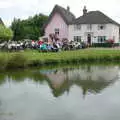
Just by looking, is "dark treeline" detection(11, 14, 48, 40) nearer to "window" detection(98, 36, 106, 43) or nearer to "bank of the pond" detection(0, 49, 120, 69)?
"window" detection(98, 36, 106, 43)

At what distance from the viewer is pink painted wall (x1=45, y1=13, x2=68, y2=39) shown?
57344mm

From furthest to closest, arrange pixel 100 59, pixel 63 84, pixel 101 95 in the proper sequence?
1. pixel 100 59
2. pixel 63 84
3. pixel 101 95

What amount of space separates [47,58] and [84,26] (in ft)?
87.1

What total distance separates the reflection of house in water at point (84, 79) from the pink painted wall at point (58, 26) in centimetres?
2927

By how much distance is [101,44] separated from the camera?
51906 mm

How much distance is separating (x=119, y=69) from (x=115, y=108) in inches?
550

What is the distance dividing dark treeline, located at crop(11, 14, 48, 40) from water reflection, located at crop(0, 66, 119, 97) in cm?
3579

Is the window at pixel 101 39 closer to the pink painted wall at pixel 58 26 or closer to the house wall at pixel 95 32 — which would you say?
the house wall at pixel 95 32

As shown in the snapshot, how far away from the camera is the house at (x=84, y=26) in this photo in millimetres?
54625

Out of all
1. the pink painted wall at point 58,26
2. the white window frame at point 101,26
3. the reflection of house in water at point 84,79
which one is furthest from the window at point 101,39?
the reflection of house in water at point 84,79

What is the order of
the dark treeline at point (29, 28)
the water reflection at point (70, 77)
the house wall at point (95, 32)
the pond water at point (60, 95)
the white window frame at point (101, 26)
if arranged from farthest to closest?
the dark treeline at point (29, 28) < the white window frame at point (101, 26) < the house wall at point (95, 32) < the water reflection at point (70, 77) < the pond water at point (60, 95)

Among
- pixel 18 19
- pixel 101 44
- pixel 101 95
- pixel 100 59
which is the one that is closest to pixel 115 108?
pixel 101 95

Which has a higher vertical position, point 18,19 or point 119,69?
point 18,19

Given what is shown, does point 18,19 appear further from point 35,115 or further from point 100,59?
point 35,115
